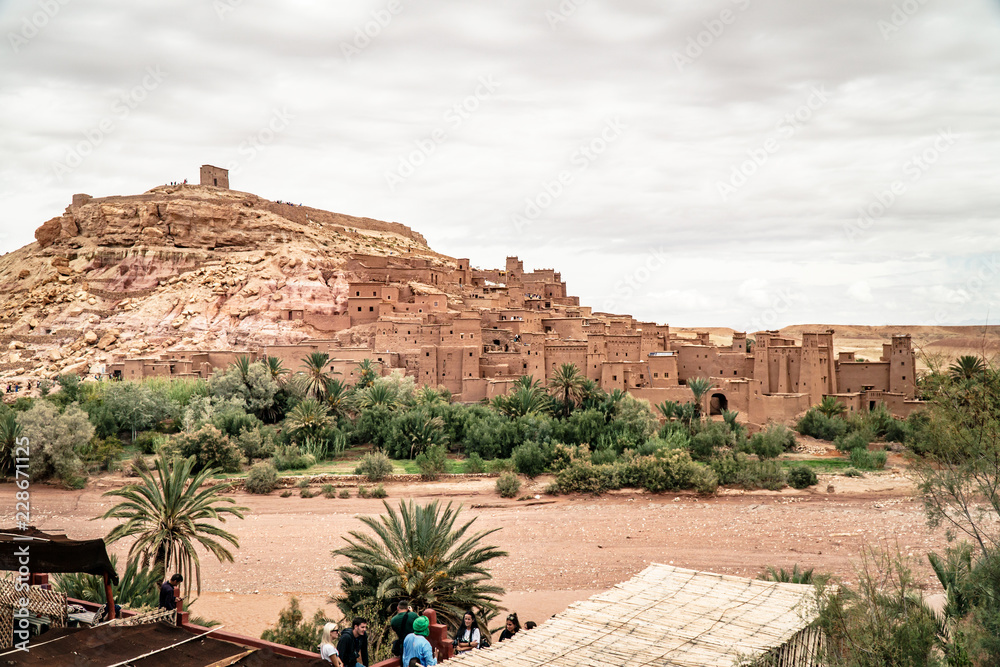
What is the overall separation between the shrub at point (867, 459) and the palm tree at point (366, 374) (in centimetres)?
1773

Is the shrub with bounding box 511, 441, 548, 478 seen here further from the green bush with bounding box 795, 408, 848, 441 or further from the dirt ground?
the green bush with bounding box 795, 408, 848, 441

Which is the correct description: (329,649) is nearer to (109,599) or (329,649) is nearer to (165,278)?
(109,599)

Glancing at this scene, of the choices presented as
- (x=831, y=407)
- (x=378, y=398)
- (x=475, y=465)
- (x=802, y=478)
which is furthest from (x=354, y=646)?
(x=831, y=407)

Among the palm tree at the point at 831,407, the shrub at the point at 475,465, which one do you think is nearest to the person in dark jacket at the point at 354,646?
the shrub at the point at 475,465

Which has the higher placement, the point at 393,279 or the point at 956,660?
the point at 393,279

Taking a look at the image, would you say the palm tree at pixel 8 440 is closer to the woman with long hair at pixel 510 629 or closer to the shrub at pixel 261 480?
the shrub at pixel 261 480

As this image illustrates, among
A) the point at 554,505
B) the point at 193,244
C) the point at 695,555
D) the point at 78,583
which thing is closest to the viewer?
the point at 78,583

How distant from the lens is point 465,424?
29.4m

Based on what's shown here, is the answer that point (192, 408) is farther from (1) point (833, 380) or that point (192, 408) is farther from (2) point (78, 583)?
(1) point (833, 380)

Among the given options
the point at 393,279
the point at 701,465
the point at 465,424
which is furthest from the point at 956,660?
the point at 393,279

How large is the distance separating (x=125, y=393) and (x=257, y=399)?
4652 millimetres

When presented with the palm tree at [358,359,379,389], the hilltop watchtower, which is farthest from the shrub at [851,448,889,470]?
the hilltop watchtower

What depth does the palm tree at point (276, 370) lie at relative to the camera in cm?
3200

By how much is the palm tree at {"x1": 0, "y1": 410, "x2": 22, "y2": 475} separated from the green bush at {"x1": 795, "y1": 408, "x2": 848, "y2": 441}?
26.6 meters
